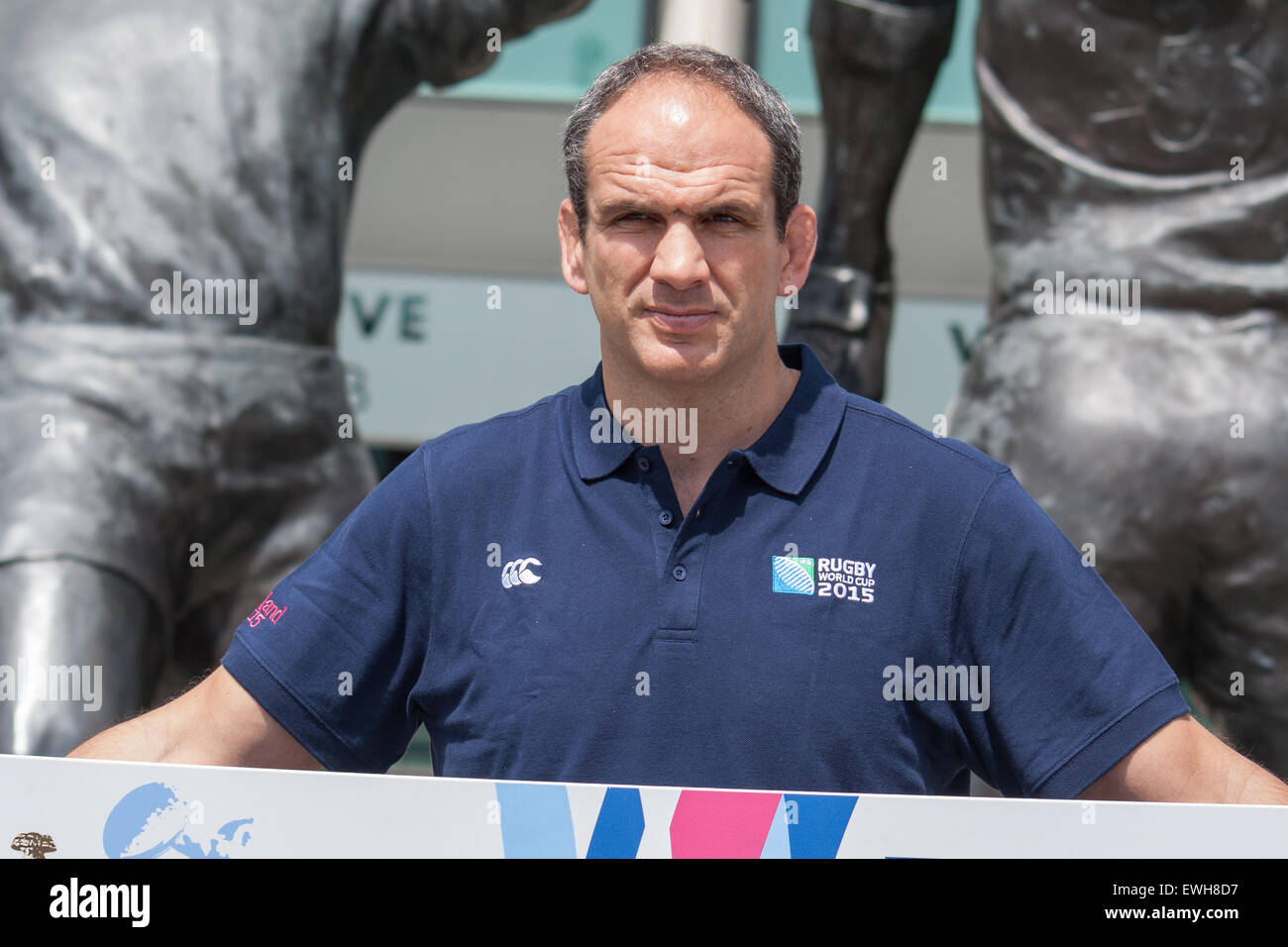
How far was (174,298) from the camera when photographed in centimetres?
287

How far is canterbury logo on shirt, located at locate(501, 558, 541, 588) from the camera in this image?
68.8 inches

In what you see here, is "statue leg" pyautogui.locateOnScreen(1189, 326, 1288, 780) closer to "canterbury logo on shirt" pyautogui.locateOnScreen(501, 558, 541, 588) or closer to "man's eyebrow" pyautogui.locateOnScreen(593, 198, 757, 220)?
"man's eyebrow" pyautogui.locateOnScreen(593, 198, 757, 220)

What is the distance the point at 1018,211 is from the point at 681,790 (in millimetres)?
1757

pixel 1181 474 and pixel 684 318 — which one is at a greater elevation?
pixel 684 318

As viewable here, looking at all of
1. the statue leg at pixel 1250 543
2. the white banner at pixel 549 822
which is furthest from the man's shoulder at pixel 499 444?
the statue leg at pixel 1250 543

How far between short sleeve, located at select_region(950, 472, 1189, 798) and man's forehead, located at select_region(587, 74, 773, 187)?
449 mm

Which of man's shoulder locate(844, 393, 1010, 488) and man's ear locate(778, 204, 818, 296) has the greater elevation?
man's ear locate(778, 204, 818, 296)

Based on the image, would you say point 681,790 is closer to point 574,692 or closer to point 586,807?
point 586,807

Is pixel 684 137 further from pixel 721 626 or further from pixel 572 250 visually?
pixel 721 626

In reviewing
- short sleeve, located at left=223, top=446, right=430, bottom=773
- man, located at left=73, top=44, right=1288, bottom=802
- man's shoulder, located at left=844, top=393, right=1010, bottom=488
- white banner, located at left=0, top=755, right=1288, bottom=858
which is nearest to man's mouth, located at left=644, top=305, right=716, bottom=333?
man, located at left=73, top=44, right=1288, bottom=802

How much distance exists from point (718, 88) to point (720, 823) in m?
0.80

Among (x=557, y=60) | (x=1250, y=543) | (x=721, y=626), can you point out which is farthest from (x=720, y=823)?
(x=557, y=60)

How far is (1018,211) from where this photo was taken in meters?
2.92
